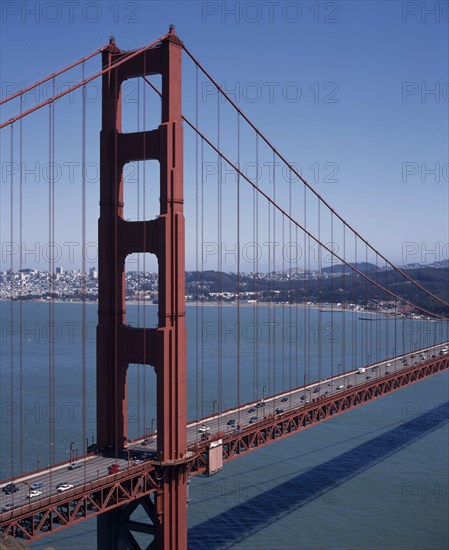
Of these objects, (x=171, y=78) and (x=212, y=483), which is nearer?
(x=171, y=78)

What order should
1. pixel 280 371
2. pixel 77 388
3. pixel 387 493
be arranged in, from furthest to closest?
1. pixel 280 371
2. pixel 77 388
3. pixel 387 493

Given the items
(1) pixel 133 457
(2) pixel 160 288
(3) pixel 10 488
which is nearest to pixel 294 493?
(1) pixel 133 457

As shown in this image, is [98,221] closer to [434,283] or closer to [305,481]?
[305,481]

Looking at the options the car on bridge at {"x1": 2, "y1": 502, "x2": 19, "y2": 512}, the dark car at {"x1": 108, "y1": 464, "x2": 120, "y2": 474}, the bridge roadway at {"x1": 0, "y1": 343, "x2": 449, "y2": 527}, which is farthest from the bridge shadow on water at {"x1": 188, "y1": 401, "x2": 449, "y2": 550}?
the car on bridge at {"x1": 2, "y1": 502, "x2": 19, "y2": 512}

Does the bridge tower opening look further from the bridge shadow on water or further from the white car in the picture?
the bridge shadow on water

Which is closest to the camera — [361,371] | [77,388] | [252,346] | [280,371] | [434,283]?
[361,371]

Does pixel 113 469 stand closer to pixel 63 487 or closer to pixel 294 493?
pixel 63 487

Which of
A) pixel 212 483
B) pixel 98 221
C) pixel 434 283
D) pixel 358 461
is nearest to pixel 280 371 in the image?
pixel 358 461
